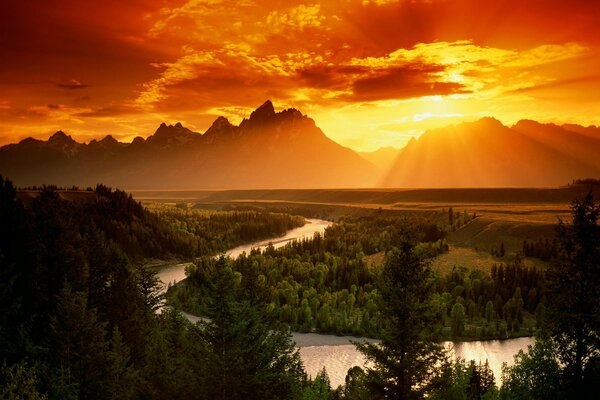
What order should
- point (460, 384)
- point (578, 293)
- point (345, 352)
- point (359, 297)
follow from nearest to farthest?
point (578, 293), point (460, 384), point (345, 352), point (359, 297)

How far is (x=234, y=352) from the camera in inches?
965

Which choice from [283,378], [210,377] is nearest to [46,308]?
[210,377]

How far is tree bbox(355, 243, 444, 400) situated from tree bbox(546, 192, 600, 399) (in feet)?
24.1

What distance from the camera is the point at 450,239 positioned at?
157m

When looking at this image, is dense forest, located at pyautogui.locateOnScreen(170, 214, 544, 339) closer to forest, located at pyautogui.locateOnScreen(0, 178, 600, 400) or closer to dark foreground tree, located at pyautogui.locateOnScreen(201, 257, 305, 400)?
forest, located at pyautogui.locateOnScreen(0, 178, 600, 400)

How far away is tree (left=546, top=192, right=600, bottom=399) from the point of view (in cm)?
2464

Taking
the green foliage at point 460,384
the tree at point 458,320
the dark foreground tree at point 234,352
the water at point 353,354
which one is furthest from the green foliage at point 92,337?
the tree at point 458,320

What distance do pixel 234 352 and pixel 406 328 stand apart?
10.7 m

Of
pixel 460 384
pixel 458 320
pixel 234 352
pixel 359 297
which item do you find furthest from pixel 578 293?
pixel 359 297

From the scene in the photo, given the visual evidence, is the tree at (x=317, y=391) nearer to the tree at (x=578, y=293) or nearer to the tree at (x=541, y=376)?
the tree at (x=541, y=376)

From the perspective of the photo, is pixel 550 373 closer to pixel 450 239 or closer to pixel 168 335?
pixel 168 335

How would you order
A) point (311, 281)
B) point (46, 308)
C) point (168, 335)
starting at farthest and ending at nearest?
point (311, 281), point (168, 335), point (46, 308)

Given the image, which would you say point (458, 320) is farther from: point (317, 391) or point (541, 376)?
point (541, 376)

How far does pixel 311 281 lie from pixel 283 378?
70952 millimetres
